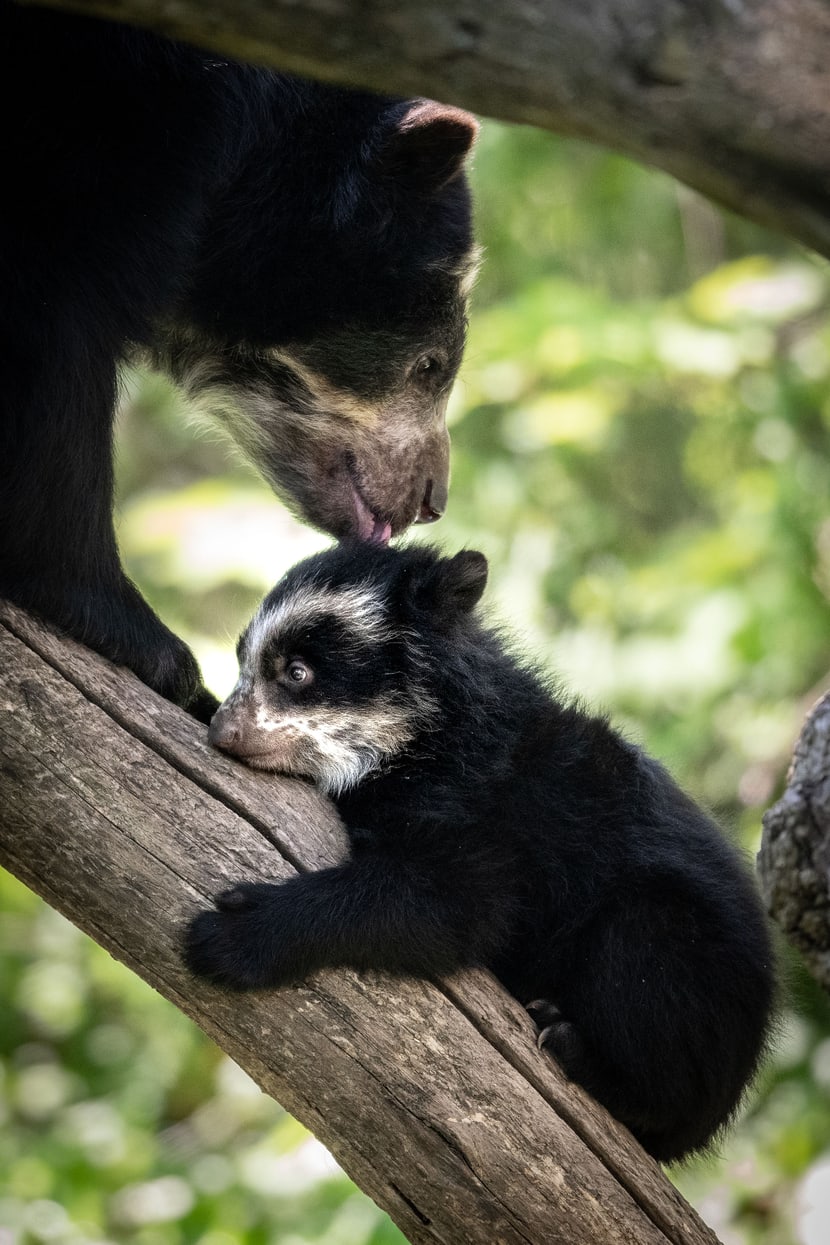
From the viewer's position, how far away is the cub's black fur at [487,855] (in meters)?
2.37

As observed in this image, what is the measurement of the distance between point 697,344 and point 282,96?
2666mm

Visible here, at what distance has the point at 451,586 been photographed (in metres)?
2.91

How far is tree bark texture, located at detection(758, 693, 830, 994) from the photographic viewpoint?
206cm

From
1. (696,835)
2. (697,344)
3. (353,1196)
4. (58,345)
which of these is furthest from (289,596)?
(697,344)

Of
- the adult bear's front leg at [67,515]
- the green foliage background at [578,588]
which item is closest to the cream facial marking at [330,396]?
the adult bear's front leg at [67,515]

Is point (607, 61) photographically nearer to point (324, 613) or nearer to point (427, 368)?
point (324, 613)

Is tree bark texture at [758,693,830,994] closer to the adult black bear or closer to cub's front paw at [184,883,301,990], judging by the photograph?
cub's front paw at [184,883,301,990]

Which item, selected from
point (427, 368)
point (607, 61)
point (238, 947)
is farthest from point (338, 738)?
point (607, 61)

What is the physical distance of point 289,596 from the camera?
300cm

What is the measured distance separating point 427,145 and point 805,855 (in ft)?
6.40

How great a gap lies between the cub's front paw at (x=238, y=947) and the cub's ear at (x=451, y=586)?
34.1 inches

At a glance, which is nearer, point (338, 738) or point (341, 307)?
point (338, 738)

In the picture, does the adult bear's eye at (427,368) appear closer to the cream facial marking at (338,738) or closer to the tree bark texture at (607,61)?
the cream facial marking at (338,738)

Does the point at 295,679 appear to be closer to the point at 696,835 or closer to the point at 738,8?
the point at 696,835
